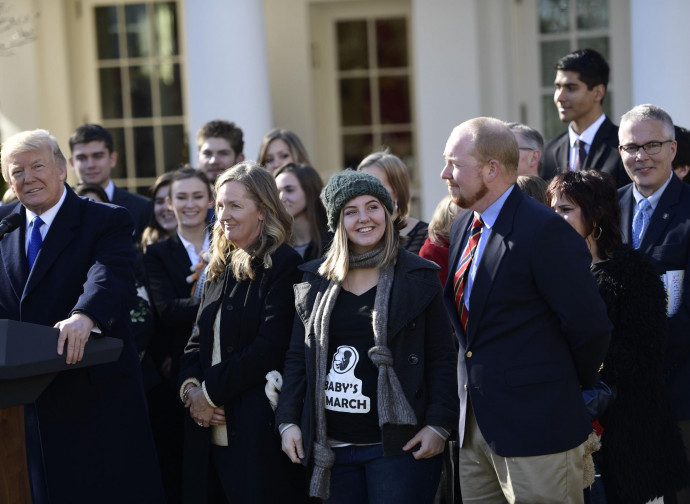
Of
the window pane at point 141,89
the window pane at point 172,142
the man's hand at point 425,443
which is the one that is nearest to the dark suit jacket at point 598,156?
the man's hand at point 425,443

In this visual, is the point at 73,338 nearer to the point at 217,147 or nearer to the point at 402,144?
the point at 217,147

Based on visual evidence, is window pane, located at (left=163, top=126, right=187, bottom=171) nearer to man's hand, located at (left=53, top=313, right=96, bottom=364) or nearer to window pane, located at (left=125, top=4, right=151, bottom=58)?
window pane, located at (left=125, top=4, right=151, bottom=58)

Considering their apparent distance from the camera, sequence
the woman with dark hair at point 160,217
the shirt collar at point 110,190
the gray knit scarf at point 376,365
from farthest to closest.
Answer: the shirt collar at point 110,190 < the woman with dark hair at point 160,217 < the gray knit scarf at point 376,365

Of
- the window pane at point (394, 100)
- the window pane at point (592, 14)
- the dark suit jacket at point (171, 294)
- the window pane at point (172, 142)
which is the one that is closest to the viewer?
the dark suit jacket at point (171, 294)

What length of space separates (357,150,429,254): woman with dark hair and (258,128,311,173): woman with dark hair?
113cm

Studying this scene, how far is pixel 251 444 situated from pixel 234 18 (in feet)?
14.3

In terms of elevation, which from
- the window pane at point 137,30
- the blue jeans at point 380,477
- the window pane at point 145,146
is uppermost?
the window pane at point 137,30

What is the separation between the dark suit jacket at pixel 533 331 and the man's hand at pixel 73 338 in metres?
1.50

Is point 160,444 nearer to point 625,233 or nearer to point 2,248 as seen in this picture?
point 2,248

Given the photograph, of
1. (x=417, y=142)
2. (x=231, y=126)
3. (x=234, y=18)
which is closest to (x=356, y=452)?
(x=231, y=126)

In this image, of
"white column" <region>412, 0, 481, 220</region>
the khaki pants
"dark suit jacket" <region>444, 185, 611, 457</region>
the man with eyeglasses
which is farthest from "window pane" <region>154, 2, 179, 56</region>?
the khaki pants

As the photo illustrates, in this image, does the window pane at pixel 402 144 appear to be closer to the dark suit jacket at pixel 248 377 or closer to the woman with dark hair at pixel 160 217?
the woman with dark hair at pixel 160 217

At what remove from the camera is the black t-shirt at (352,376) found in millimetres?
3699

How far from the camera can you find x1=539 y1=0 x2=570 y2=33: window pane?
874 cm
